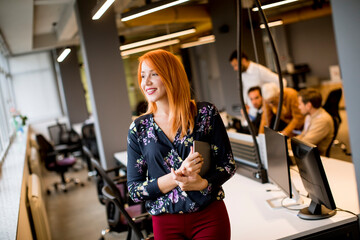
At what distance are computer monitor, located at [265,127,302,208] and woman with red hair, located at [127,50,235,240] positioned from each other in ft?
1.86

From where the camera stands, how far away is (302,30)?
526 inches

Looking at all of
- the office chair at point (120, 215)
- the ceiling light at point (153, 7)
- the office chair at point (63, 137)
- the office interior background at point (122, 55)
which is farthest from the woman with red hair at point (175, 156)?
the office chair at point (63, 137)

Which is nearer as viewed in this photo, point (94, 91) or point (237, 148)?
point (237, 148)

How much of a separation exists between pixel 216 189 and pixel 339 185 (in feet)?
4.39

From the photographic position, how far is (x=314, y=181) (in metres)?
1.95

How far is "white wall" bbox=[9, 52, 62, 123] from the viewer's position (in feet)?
39.2

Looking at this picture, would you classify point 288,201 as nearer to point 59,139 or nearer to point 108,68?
point 108,68

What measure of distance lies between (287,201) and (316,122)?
1676 millimetres

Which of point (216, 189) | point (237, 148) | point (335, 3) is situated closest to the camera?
point (216, 189)

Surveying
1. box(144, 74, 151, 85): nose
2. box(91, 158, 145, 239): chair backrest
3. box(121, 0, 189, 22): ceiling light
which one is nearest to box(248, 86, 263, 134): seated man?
box(121, 0, 189, 22): ceiling light

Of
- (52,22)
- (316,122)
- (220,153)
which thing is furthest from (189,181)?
(52,22)

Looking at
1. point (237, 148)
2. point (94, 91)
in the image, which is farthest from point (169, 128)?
point (94, 91)

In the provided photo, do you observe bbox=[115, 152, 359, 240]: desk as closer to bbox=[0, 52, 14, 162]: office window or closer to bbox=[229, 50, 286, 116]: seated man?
bbox=[229, 50, 286, 116]: seated man

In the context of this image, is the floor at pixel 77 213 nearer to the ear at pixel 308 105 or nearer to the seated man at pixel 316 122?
the seated man at pixel 316 122
